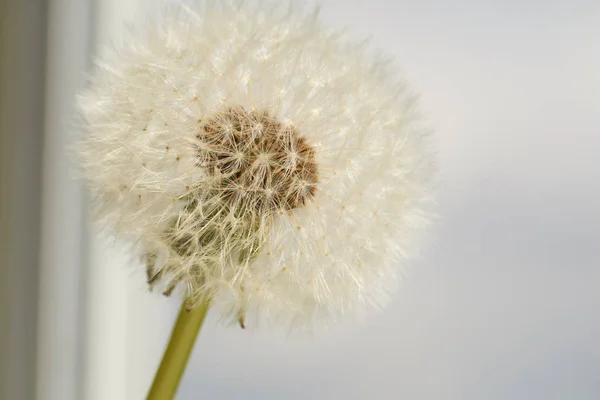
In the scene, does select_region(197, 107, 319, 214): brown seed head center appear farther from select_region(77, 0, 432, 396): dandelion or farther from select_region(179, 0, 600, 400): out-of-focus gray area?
select_region(179, 0, 600, 400): out-of-focus gray area

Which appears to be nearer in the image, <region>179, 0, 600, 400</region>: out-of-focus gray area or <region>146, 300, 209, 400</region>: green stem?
<region>146, 300, 209, 400</region>: green stem

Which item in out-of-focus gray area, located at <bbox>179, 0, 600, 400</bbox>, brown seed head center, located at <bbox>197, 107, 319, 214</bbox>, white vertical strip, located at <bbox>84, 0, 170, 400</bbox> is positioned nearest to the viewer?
brown seed head center, located at <bbox>197, 107, 319, 214</bbox>

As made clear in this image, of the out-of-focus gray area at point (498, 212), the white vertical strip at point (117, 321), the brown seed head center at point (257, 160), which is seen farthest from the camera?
the white vertical strip at point (117, 321)

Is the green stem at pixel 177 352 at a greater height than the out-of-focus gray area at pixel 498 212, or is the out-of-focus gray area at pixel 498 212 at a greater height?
the out-of-focus gray area at pixel 498 212

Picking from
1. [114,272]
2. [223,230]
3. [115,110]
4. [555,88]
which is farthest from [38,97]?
[555,88]

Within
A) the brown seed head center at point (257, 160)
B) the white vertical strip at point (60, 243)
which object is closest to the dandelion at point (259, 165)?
the brown seed head center at point (257, 160)

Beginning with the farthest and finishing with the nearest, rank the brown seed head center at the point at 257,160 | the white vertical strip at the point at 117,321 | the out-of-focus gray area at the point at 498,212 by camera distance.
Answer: the white vertical strip at the point at 117,321 → the out-of-focus gray area at the point at 498,212 → the brown seed head center at the point at 257,160

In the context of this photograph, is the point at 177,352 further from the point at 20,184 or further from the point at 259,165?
the point at 20,184

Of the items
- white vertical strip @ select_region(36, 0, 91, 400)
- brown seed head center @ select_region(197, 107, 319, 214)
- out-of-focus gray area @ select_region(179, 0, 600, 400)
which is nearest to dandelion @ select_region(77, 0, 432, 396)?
brown seed head center @ select_region(197, 107, 319, 214)

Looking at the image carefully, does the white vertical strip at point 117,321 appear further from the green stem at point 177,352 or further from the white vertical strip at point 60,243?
the green stem at point 177,352
